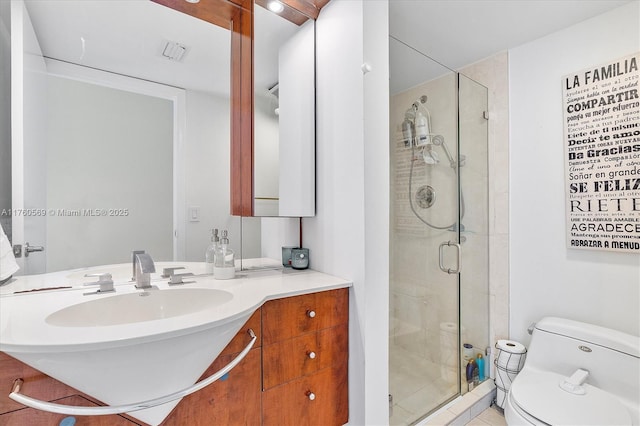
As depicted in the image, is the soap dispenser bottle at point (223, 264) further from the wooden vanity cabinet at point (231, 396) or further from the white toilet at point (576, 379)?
the white toilet at point (576, 379)

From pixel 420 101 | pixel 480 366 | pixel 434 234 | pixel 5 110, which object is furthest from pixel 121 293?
pixel 480 366

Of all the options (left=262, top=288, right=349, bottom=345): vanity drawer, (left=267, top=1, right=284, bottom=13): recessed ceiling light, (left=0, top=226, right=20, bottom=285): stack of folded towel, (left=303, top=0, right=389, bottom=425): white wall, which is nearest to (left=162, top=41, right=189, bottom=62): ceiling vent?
(left=267, top=1, right=284, bottom=13): recessed ceiling light

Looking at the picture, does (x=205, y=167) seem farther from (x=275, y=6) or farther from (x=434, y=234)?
(x=434, y=234)

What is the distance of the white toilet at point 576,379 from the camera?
1244mm

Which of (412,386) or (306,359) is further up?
(306,359)

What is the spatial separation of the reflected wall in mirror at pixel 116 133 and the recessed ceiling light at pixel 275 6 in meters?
0.23

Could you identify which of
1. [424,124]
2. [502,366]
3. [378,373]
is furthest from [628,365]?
[424,124]

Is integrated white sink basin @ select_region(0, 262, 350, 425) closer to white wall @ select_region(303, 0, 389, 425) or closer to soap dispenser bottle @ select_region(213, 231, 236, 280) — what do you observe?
soap dispenser bottle @ select_region(213, 231, 236, 280)

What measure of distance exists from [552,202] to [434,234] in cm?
74

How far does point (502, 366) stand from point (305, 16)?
2189 mm

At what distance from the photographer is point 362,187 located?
1262 mm

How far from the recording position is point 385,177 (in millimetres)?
1353

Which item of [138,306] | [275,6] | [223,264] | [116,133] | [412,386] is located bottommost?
[412,386]


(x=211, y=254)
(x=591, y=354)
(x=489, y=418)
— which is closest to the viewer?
(x=211, y=254)
